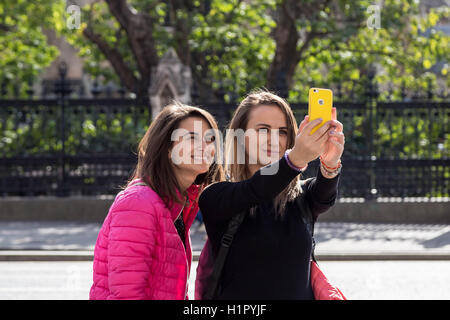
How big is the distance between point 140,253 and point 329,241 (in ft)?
30.4

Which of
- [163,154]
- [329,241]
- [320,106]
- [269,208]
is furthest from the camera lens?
[329,241]

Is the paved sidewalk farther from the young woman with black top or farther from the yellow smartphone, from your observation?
the yellow smartphone

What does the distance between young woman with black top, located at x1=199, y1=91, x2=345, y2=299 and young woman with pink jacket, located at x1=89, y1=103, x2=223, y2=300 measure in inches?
5.9

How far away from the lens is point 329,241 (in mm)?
11812

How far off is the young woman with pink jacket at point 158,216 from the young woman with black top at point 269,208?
15 cm

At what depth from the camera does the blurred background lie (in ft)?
34.4

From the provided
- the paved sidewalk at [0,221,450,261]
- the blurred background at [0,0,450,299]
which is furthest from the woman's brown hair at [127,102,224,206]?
the paved sidewalk at [0,221,450,261]

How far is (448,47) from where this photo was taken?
745 inches

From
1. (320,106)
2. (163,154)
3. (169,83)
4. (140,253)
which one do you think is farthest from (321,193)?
(169,83)

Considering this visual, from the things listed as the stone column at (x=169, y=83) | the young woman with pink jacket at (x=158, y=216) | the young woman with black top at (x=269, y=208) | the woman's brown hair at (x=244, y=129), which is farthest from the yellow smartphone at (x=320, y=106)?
the stone column at (x=169, y=83)

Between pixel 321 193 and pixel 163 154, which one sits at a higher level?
pixel 163 154

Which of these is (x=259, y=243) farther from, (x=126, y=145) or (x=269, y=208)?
(x=126, y=145)
